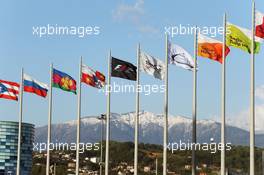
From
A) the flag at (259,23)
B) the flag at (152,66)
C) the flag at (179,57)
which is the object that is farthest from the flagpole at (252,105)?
the flag at (152,66)

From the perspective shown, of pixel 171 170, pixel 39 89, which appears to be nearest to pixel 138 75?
pixel 39 89

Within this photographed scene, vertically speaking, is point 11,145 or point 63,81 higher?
point 63,81

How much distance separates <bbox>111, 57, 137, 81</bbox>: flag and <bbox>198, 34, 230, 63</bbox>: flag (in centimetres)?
711

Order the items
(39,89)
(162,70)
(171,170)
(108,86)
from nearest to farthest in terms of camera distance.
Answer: (162,70), (108,86), (39,89), (171,170)

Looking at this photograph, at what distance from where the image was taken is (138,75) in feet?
142

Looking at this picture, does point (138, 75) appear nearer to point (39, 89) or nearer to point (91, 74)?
point (91, 74)

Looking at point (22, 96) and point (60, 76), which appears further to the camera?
point (22, 96)

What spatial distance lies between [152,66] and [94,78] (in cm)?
567

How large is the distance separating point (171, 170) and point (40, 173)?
3758 centimetres

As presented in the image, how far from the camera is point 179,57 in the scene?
132 feet

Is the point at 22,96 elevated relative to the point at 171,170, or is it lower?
elevated

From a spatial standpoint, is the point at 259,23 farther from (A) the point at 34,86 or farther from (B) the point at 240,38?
(A) the point at 34,86

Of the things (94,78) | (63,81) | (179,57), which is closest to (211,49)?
(179,57)

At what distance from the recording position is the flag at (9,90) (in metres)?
49.8
